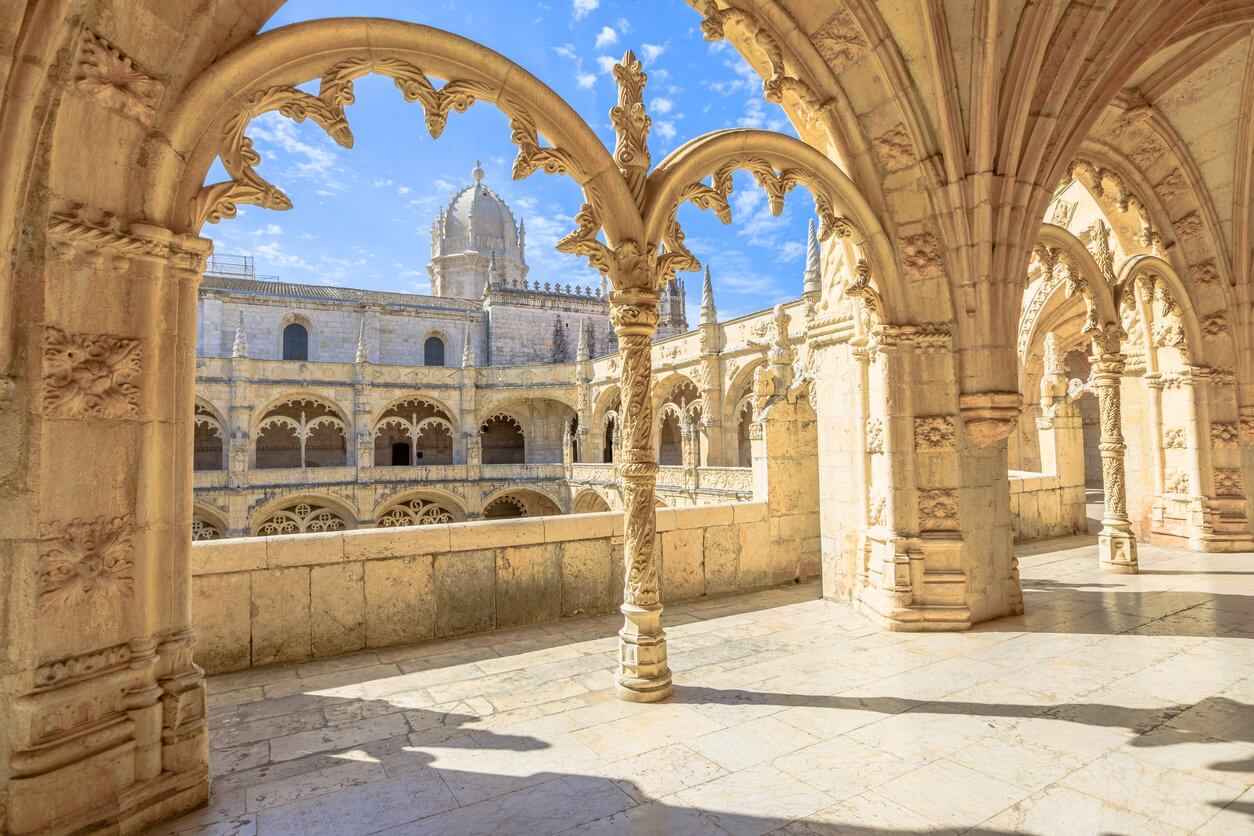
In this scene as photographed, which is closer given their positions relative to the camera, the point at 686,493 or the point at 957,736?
the point at 957,736

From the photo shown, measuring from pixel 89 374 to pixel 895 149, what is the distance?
214 inches

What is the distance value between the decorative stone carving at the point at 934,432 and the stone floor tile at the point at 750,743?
114 inches

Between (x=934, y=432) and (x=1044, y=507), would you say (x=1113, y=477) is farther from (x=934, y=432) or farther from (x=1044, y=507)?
(x=934, y=432)

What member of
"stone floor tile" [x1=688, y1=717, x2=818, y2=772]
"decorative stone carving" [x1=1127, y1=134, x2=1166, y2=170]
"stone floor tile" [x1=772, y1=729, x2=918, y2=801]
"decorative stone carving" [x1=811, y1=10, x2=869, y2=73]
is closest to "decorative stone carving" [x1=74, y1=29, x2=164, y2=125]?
"stone floor tile" [x1=688, y1=717, x2=818, y2=772]

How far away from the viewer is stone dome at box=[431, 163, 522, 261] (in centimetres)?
3738

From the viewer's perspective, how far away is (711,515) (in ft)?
20.0

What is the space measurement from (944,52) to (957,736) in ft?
15.6

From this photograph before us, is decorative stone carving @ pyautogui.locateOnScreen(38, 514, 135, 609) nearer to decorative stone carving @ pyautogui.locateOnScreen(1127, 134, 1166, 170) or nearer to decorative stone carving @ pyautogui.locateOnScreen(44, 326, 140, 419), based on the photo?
decorative stone carving @ pyautogui.locateOnScreen(44, 326, 140, 419)

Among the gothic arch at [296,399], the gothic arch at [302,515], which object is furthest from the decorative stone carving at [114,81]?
the gothic arch at [296,399]

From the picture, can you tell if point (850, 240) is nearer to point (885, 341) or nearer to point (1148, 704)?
point (885, 341)

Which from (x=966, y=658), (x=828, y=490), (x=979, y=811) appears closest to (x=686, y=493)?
(x=828, y=490)

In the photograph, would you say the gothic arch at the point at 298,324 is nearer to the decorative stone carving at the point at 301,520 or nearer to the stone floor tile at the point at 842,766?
the decorative stone carving at the point at 301,520

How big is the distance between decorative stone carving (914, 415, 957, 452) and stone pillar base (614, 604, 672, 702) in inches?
112

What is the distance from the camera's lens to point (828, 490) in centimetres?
590
